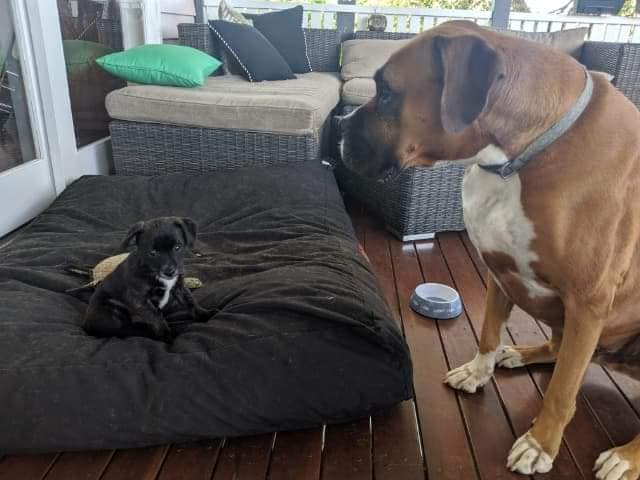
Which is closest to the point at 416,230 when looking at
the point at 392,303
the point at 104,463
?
the point at 392,303

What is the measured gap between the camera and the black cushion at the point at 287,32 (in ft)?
13.4

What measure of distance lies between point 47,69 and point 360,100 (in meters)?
1.81

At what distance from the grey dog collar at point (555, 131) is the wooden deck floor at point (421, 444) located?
0.75 meters

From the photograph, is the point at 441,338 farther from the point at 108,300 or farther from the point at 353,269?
the point at 108,300

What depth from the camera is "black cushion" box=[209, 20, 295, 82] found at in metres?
3.54

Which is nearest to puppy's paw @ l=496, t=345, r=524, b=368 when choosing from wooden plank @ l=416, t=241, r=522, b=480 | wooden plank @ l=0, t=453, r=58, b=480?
wooden plank @ l=416, t=241, r=522, b=480

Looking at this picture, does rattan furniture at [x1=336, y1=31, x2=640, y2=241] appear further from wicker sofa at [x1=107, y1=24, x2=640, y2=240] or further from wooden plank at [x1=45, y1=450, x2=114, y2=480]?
wooden plank at [x1=45, y1=450, x2=114, y2=480]

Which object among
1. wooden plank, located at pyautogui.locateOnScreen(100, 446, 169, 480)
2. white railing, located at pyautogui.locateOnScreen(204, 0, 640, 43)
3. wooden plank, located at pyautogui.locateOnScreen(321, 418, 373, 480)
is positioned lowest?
wooden plank, located at pyautogui.locateOnScreen(321, 418, 373, 480)

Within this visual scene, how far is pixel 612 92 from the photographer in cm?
122

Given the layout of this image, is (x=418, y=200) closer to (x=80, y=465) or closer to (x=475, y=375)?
(x=475, y=375)

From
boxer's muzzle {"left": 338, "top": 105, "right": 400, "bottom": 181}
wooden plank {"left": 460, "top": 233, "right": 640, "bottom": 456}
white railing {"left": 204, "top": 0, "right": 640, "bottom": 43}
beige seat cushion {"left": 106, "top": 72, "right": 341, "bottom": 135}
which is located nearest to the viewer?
boxer's muzzle {"left": 338, "top": 105, "right": 400, "bottom": 181}

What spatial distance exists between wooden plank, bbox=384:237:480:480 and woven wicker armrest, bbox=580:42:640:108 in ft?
7.73

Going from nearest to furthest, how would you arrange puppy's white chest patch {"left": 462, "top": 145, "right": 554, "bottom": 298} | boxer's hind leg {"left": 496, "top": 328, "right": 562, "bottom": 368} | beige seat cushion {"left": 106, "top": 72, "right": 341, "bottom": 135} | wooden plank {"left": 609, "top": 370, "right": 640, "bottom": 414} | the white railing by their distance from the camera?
puppy's white chest patch {"left": 462, "top": 145, "right": 554, "bottom": 298}, wooden plank {"left": 609, "top": 370, "right": 640, "bottom": 414}, boxer's hind leg {"left": 496, "top": 328, "right": 562, "bottom": 368}, beige seat cushion {"left": 106, "top": 72, "right": 341, "bottom": 135}, the white railing

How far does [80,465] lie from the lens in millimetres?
1299
